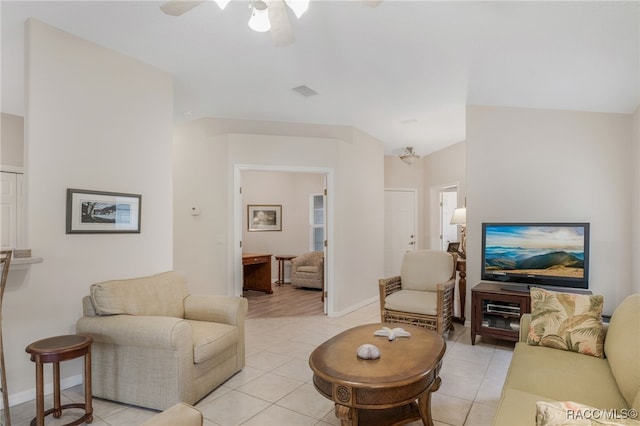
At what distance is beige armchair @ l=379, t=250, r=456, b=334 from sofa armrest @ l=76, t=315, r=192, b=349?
7.37ft

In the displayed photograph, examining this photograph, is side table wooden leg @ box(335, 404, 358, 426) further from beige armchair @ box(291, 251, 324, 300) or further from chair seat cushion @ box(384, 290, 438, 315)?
beige armchair @ box(291, 251, 324, 300)

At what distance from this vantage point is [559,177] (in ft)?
12.9

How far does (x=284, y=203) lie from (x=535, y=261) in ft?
17.2

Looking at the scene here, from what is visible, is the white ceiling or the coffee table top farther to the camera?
the white ceiling

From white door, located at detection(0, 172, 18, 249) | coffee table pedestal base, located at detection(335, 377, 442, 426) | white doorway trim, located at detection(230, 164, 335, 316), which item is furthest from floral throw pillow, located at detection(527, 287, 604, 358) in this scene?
white door, located at detection(0, 172, 18, 249)

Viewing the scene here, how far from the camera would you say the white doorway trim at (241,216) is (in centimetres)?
482

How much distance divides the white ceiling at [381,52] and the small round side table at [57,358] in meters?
2.29

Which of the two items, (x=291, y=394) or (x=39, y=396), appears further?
(x=291, y=394)

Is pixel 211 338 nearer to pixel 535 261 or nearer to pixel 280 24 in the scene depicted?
pixel 280 24

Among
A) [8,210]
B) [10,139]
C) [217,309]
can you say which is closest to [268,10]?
[217,309]

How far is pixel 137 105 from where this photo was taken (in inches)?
132

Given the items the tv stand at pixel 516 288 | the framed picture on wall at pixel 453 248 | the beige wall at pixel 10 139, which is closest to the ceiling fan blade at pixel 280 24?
the tv stand at pixel 516 288

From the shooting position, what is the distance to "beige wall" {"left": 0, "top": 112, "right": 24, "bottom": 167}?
14.4ft

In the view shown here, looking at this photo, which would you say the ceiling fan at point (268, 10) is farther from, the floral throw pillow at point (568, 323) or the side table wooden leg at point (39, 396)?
the floral throw pillow at point (568, 323)
